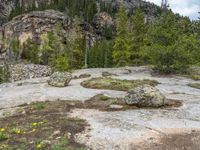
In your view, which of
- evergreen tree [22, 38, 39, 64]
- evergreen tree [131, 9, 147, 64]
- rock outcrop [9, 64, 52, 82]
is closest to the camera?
evergreen tree [131, 9, 147, 64]

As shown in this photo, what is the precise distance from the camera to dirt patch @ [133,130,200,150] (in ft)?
45.3

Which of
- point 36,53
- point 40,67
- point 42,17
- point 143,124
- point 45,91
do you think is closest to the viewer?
point 143,124

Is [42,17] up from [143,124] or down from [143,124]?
up

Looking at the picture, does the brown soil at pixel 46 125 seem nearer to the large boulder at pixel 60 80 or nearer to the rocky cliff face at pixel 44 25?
the large boulder at pixel 60 80

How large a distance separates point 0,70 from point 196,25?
151 ft

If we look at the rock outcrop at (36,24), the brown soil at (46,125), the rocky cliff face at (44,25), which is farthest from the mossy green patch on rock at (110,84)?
the rock outcrop at (36,24)

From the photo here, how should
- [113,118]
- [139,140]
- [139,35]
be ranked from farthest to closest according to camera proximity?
1. [139,35]
2. [113,118]
3. [139,140]

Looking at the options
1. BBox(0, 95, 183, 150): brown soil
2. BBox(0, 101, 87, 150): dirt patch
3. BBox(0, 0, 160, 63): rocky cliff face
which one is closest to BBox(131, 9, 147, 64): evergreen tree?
BBox(0, 95, 183, 150): brown soil

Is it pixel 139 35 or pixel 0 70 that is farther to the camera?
pixel 0 70

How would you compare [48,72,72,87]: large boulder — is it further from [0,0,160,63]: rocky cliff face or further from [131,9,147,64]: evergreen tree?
[0,0,160,63]: rocky cliff face

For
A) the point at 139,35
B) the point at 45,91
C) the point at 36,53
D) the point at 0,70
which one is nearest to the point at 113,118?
the point at 45,91

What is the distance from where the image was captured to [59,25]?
102938mm

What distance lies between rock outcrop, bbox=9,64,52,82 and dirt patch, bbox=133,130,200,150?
227 feet

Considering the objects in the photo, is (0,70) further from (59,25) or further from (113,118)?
(113,118)
